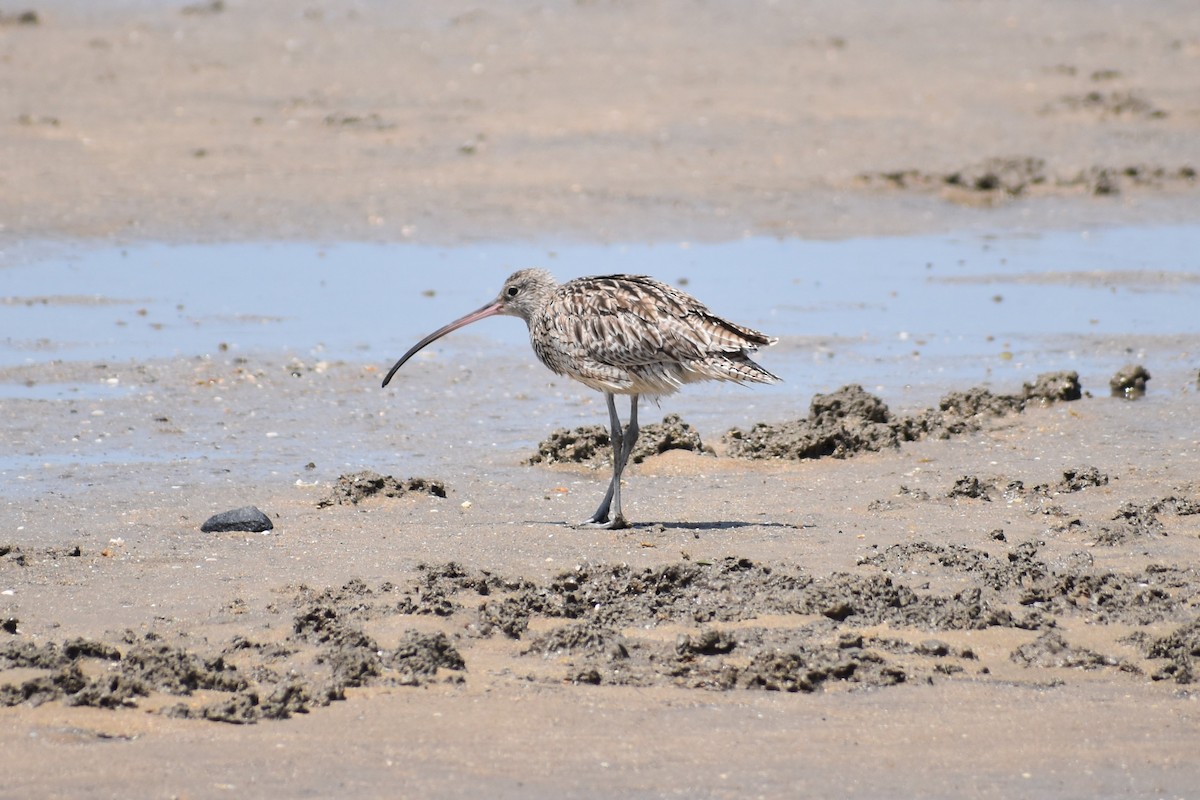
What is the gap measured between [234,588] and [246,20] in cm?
1973

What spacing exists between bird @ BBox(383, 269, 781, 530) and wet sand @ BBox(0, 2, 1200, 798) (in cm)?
61

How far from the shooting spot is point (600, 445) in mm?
10453

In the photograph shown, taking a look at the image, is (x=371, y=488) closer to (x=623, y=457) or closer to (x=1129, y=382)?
(x=623, y=457)

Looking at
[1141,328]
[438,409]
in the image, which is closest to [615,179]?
[1141,328]

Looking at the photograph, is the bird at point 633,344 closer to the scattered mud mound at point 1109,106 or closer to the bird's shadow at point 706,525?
the bird's shadow at point 706,525

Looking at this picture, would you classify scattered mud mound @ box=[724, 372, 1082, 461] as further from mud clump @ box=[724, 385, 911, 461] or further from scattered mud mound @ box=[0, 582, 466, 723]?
scattered mud mound @ box=[0, 582, 466, 723]

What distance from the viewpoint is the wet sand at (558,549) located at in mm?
6172

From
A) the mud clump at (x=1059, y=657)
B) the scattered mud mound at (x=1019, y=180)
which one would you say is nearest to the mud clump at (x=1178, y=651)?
the mud clump at (x=1059, y=657)

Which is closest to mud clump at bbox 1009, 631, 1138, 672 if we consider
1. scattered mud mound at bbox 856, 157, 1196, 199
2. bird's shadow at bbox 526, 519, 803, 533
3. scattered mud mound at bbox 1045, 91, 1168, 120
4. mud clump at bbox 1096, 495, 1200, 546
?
mud clump at bbox 1096, 495, 1200, 546

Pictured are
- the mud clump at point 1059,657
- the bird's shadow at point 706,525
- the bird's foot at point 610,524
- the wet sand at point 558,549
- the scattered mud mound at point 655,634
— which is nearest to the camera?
the wet sand at point 558,549

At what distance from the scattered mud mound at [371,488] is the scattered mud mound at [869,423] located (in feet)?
6.19

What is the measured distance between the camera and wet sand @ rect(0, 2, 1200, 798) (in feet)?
20.2

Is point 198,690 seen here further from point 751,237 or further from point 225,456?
point 751,237

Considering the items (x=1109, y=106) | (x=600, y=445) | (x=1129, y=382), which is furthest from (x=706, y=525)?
(x=1109, y=106)
